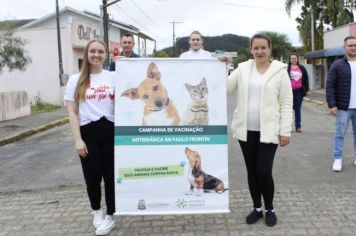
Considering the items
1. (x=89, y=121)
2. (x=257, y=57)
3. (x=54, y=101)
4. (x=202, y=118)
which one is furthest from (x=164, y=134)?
(x=54, y=101)

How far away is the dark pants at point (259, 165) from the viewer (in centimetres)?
432

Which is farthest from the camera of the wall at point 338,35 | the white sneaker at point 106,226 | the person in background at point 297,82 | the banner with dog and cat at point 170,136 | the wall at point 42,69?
the wall at point 42,69

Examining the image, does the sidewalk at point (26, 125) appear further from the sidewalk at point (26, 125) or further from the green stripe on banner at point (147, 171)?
the green stripe on banner at point (147, 171)

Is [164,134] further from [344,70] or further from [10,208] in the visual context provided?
[344,70]

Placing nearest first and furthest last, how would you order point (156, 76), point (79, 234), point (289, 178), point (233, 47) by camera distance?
point (156, 76) < point (79, 234) < point (289, 178) < point (233, 47)

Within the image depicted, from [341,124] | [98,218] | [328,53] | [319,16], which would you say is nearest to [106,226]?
[98,218]

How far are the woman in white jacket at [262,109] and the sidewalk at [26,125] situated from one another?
8155 millimetres

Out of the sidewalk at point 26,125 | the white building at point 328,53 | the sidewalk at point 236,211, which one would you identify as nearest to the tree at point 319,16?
the white building at point 328,53

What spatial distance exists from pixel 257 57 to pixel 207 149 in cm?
101

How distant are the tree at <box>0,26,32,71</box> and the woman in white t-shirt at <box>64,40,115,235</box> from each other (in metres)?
12.4

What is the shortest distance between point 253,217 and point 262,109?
1124 mm

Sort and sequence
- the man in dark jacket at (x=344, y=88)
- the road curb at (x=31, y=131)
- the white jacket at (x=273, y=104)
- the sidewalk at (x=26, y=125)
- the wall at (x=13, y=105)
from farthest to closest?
the wall at (x=13, y=105), the sidewalk at (x=26, y=125), the road curb at (x=31, y=131), the man in dark jacket at (x=344, y=88), the white jacket at (x=273, y=104)

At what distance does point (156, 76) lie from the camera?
412 centimetres

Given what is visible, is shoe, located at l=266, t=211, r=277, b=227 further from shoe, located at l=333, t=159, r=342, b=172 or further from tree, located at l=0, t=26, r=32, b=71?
tree, located at l=0, t=26, r=32, b=71
